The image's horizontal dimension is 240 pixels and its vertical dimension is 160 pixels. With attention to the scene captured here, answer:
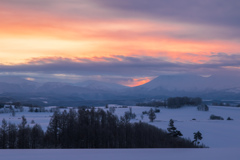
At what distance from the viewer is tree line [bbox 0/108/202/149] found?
1892 centimetres

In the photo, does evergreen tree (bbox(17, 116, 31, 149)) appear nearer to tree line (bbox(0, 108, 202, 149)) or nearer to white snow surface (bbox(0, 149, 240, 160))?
tree line (bbox(0, 108, 202, 149))

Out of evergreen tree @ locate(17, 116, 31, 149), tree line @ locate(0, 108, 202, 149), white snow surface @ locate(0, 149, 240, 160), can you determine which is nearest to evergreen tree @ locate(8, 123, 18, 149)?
tree line @ locate(0, 108, 202, 149)

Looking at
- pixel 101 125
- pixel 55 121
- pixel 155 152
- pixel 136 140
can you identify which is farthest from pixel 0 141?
pixel 155 152

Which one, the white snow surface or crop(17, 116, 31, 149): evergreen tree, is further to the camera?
crop(17, 116, 31, 149): evergreen tree

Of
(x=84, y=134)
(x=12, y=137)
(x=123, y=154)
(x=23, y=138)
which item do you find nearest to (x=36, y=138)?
(x=23, y=138)

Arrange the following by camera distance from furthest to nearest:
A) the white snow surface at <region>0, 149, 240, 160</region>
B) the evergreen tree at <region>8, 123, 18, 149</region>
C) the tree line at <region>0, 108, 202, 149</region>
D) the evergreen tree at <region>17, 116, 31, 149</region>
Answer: the tree line at <region>0, 108, 202, 149</region> → the evergreen tree at <region>8, 123, 18, 149</region> → the evergreen tree at <region>17, 116, 31, 149</region> → the white snow surface at <region>0, 149, 240, 160</region>

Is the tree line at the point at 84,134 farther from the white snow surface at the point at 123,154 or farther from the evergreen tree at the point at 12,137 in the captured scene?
the white snow surface at the point at 123,154

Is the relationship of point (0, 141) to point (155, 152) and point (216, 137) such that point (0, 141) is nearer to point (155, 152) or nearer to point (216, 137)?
point (155, 152)

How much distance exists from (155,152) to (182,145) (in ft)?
51.9

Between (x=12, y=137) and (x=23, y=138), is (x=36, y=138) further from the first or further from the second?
(x=12, y=137)

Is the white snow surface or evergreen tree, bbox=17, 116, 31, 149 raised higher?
the white snow surface

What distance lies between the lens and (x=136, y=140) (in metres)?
21.0

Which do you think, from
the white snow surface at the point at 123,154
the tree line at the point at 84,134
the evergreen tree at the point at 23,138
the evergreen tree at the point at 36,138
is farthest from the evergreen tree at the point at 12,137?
the white snow surface at the point at 123,154

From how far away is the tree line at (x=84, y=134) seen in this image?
1892cm
